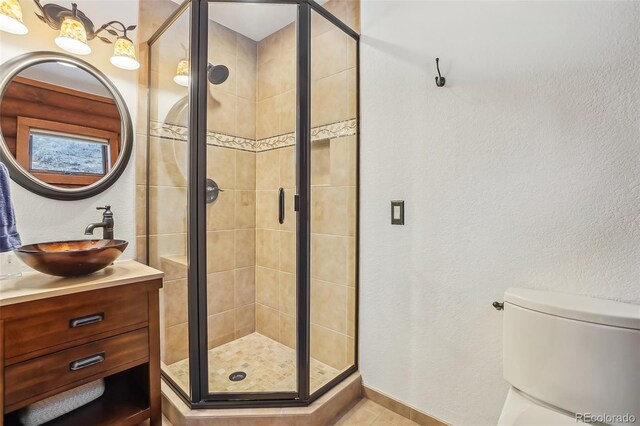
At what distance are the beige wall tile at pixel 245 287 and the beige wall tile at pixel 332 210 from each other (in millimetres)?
818

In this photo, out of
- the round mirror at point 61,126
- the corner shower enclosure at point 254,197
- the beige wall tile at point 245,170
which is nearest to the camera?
the round mirror at point 61,126

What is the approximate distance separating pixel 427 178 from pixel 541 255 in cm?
55

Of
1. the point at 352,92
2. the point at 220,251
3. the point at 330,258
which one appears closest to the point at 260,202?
the point at 220,251

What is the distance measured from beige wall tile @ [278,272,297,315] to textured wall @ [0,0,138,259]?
0.91m

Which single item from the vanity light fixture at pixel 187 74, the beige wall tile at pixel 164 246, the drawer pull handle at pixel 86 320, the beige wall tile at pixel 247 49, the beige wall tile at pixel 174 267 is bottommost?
the drawer pull handle at pixel 86 320

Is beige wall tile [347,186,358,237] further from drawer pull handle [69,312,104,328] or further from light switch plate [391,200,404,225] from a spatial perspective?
drawer pull handle [69,312,104,328]

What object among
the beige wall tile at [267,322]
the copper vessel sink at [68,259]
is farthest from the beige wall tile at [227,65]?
the beige wall tile at [267,322]

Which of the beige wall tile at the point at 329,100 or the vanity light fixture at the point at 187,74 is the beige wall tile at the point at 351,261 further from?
the vanity light fixture at the point at 187,74

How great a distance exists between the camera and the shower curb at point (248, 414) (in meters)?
1.35

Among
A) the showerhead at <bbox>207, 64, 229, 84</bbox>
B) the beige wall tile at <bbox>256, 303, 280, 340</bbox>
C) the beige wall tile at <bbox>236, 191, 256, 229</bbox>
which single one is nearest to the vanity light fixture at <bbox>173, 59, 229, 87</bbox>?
the showerhead at <bbox>207, 64, 229, 84</bbox>

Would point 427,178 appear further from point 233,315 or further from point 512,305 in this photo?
point 233,315

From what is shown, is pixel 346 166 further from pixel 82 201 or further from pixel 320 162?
pixel 82 201

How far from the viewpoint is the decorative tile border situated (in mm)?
1559

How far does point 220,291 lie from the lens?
189 centimetres
